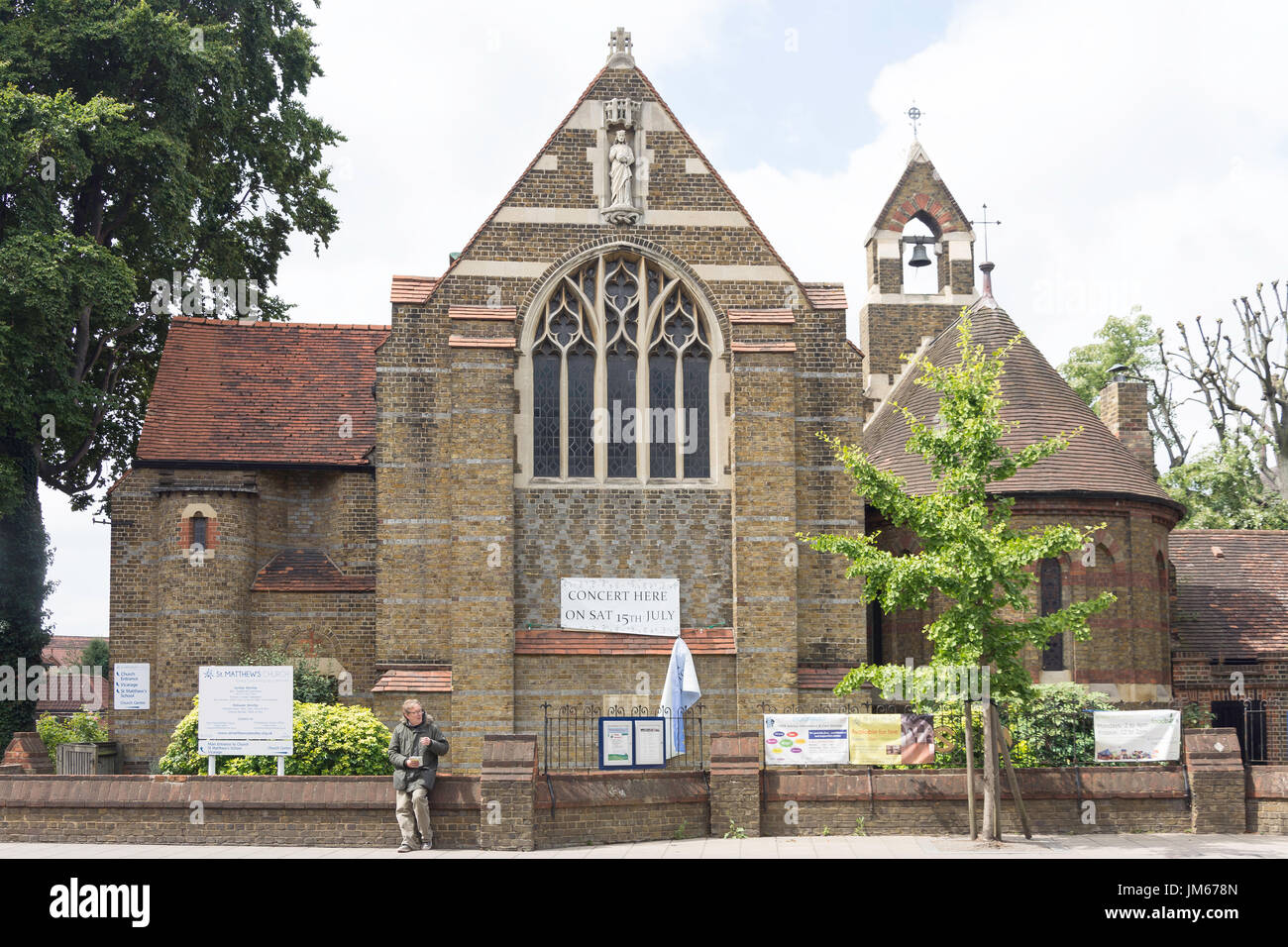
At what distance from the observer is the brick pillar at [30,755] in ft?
71.9

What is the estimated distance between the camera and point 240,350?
92.7 ft

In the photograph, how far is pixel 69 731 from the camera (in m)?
28.6

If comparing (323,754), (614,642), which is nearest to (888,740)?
(614,642)

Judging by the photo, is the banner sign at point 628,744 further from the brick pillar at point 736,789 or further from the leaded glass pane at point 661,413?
the leaded glass pane at point 661,413

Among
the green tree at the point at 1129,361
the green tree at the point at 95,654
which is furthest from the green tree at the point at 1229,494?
the green tree at the point at 95,654

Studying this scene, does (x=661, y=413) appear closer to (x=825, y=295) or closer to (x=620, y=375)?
(x=620, y=375)

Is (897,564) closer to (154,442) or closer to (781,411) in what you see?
(781,411)

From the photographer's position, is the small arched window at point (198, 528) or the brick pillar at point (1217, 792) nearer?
the brick pillar at point (1217, 792)

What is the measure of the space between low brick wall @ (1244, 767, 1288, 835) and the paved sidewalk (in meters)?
0.77

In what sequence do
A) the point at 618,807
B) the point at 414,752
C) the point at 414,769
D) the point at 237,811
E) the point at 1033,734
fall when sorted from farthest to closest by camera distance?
the point at 1033,734 < the point at 618,807 < the point at 237,811 < the point at 414,752 < the point at 414,769

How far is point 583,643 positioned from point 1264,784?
1044 centimetres

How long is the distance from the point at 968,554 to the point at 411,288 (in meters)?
11.5

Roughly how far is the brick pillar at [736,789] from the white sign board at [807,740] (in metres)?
0.82

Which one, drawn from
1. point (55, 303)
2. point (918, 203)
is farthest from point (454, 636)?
point (918, 203)
